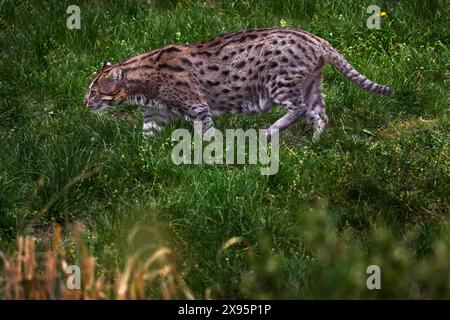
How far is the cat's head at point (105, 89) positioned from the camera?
8.69 m

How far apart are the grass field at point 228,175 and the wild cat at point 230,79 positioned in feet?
0.65

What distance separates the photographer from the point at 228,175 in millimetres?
7137

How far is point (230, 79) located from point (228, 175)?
5.92 feet

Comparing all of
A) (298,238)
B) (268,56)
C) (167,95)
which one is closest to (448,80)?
(268,56)

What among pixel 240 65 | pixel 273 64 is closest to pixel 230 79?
pixel 240 65

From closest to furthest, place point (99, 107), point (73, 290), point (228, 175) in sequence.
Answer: point (73, 290) → point (228, 175) → point (99, 107)

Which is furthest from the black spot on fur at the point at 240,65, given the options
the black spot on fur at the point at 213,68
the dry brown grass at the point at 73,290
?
the dry brown grass at the point at 73,290

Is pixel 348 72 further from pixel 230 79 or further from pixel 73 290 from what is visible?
pixel 73 290

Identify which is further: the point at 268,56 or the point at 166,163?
the point at 268,56

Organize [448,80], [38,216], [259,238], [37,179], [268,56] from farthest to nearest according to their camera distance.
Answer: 1. [448,80]
2. [268,56]
3. [37,179]
4. [38,216]
5. [259,238]

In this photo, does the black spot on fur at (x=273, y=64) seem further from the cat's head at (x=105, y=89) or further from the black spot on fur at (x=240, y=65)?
the cat's head at (x=105, y=89)

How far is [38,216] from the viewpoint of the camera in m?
6.65
